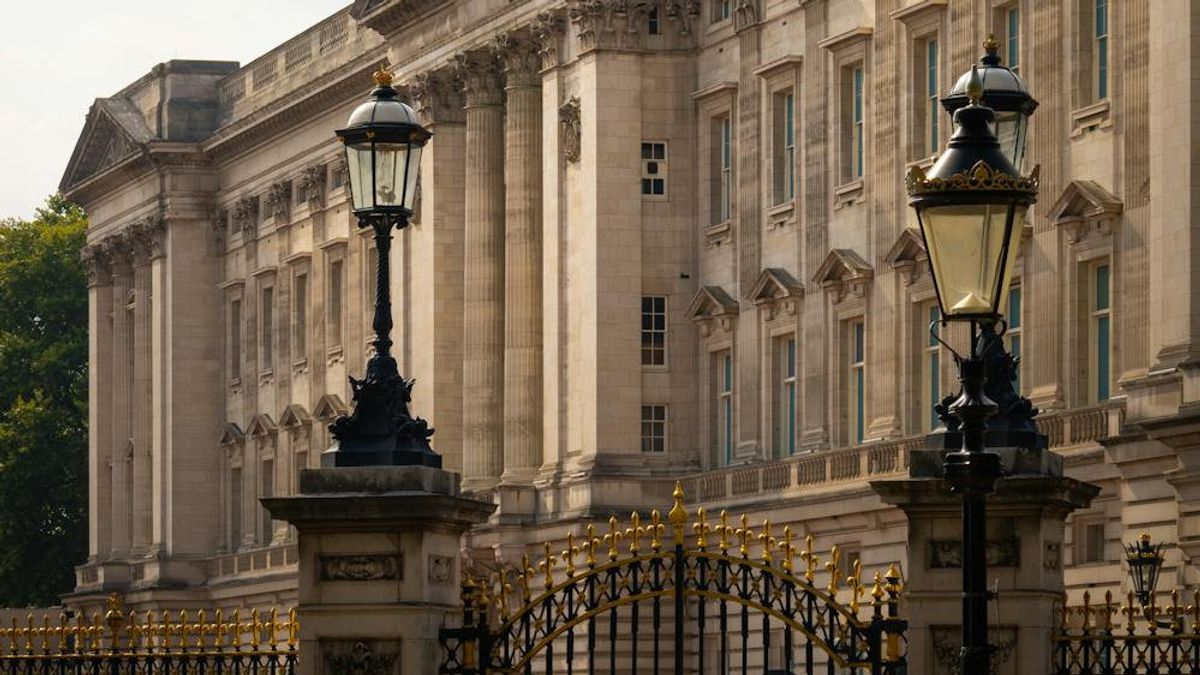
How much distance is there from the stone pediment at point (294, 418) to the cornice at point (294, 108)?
8.25m

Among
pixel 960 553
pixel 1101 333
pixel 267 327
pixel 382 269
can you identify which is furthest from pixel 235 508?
pixel 960 553

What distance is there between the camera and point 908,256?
66562 millimetres

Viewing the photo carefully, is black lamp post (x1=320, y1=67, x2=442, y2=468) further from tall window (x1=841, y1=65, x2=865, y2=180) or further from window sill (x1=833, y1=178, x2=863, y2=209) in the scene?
tall window (x1=841, y1=65, x2=865, y2=180)

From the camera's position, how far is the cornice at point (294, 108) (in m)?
98.5

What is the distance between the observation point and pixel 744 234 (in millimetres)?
74938

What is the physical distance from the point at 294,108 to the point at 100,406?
66.1 ft

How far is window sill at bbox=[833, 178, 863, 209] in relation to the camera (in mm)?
69500

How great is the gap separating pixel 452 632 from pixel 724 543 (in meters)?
2.25

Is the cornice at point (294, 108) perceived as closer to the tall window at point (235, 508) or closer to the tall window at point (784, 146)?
the tall window at point (235, 508)

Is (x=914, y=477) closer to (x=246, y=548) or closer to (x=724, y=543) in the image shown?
(x=724, y=543)

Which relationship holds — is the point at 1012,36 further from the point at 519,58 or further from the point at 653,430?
the point at 519,58

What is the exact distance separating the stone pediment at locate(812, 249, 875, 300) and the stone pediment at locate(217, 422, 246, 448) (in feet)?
139

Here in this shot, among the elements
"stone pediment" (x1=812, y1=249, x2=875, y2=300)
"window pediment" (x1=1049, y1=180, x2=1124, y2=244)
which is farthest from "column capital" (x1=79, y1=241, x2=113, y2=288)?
"window pediment" (x1=1049, y1=180, x2=1124, y2=244)

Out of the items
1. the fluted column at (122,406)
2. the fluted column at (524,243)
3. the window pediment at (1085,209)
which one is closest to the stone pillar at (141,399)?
the fluted column at (122,406)
